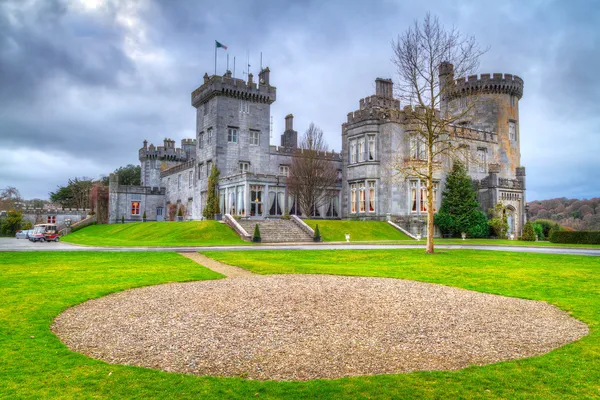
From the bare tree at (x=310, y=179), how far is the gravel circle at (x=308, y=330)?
104 feet

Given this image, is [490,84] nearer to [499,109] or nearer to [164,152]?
[499,109]

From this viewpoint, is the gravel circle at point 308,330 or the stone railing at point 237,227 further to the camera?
the stone railing at point 237,227

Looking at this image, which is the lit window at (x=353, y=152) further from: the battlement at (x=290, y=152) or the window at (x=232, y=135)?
the window at (x=232, y=135)

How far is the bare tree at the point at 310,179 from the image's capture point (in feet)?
141

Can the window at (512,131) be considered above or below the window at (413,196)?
above

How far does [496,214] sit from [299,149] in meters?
A: 20.1

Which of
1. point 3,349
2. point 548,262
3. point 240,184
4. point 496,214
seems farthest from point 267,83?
point 3,349

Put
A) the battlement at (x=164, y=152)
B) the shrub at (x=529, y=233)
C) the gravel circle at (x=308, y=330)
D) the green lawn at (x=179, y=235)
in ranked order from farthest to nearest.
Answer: the battlement at (x=164, y=152)
the shrub at (x=529, y=233)
the green lawn at (x=179, y=235)
the gravel circle at (x=308, y=330)

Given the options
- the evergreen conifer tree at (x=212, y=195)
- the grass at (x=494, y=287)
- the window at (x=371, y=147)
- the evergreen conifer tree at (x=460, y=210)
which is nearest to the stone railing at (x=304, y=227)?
the window at (x=371, y=147)

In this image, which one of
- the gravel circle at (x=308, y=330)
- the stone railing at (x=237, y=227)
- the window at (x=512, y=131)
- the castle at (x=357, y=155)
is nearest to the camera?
the gravel circle at (x=308, y=330)

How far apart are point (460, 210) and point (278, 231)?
56.9 feet

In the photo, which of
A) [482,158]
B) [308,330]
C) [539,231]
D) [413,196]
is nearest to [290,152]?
[413,196]

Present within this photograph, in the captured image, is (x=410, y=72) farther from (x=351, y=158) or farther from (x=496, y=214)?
(x=496, y=214)

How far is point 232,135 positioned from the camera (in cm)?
4747
